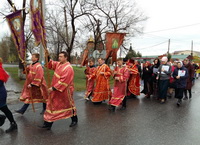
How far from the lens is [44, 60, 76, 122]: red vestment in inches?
156

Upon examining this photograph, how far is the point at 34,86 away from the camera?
5.29 m

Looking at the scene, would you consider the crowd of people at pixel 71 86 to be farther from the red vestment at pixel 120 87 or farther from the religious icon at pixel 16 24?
the religious icon at pixel 16 24

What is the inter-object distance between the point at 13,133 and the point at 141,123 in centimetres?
307

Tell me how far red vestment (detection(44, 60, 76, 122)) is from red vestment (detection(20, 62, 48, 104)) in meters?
0.99

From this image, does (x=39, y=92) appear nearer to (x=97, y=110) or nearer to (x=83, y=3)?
(x=97, y=110)

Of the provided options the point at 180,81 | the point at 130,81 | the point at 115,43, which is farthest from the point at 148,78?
the point at 115,43

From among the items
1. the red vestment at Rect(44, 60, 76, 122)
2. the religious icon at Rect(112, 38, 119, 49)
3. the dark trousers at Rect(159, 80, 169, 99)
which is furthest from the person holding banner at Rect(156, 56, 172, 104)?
the red vestment at Rect(44, 60, 76, 122)

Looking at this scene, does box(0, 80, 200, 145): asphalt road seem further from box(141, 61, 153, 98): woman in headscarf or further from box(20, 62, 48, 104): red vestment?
box(141, 61, 153, 98): woman in headscarf

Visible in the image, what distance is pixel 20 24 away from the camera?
180 inches

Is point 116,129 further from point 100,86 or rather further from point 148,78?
point 148,78

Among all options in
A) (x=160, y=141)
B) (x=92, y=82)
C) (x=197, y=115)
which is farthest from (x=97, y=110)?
(x=197, y=115)

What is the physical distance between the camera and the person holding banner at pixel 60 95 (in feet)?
13.0

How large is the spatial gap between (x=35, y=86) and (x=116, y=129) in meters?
2.63

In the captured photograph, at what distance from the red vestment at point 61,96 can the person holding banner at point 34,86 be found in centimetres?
100
